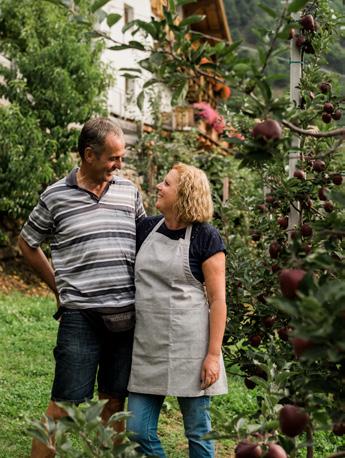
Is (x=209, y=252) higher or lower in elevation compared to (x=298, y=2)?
lower

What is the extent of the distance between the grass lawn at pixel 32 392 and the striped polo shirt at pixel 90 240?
585 mm

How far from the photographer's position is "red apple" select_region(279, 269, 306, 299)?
58.6 inches

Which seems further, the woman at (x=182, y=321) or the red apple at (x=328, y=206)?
the red apple at (x=328, y=206)

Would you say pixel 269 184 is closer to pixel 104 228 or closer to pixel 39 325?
pixel 104 228

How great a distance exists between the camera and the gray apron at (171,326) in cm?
313

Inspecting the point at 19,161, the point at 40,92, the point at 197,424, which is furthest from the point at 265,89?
the point at 40,92

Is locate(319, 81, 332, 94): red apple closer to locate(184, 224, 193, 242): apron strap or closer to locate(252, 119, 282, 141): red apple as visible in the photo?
locate(184, 224, 193, 242): apron strap

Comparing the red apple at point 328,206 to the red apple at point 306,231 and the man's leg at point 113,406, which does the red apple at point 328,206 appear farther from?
the man's leg at point 113,406

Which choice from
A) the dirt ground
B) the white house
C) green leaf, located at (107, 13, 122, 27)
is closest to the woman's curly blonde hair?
green leaf, located at (107, 13, 122, 27)

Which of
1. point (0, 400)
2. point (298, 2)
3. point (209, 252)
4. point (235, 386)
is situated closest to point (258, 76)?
point (298, 2)

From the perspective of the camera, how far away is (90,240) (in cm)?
324

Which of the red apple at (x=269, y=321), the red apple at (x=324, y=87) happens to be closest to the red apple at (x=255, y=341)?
the red apple at (x=269, y=321)

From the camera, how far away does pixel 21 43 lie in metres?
11.2

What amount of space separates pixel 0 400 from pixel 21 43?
23.4ft
